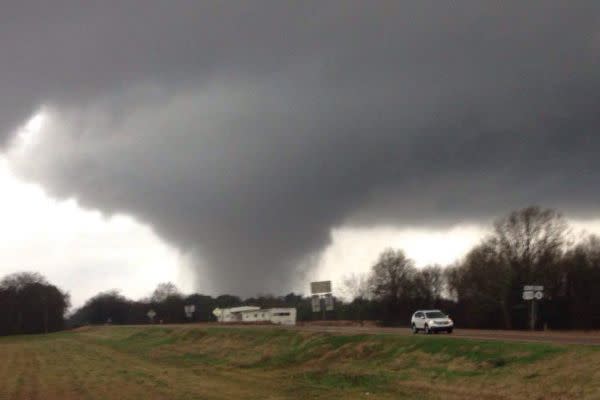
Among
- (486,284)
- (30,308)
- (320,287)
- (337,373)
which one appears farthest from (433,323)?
(30,308)

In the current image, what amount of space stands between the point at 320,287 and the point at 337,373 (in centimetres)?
5657

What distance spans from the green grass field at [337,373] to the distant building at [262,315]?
60297 mm

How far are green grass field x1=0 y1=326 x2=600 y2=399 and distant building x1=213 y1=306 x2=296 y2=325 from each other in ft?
198

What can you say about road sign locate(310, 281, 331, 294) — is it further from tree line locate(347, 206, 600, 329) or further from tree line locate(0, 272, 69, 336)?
tree line locate(0, 272, 69, 336)

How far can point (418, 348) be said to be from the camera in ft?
140

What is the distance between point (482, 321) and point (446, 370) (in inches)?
2187

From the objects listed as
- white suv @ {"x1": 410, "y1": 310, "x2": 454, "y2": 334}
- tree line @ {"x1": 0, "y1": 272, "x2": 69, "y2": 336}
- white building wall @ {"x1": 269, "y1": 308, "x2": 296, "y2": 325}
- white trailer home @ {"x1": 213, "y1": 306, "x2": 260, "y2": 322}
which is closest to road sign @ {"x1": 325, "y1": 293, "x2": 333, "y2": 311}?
white building wall @ {"x1": 269, "y1": 308, "x2": 296, "y2": 325}

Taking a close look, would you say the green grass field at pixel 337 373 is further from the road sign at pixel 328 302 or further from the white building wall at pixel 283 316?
the white building wall at pixel 283 316

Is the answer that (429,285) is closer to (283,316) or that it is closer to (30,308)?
(283,316)

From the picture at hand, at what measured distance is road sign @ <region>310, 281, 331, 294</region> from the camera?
9750 centimetres

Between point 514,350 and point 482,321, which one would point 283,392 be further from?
point 482,321

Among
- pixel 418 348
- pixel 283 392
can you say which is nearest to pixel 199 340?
pixel 418 348

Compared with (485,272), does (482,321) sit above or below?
below

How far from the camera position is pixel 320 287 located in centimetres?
9825
